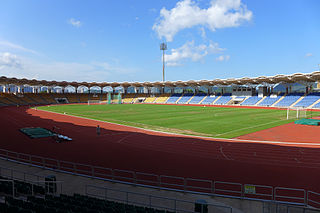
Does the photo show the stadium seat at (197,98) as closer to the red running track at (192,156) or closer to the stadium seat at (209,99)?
the stadium seat at (209,99)

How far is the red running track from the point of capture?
13008 mm

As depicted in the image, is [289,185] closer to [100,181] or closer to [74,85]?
[100,181]

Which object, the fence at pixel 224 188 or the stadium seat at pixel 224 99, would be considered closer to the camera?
the fence at pixel 224 188

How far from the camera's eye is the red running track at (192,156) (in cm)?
1301

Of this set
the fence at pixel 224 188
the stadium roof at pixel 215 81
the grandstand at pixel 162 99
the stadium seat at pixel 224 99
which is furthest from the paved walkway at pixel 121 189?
the grandstand at pixel 162 99

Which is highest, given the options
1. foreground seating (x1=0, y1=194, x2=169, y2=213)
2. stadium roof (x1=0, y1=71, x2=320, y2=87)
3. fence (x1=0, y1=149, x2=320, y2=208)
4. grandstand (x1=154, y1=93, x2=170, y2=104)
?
stadium roof (x1=0, y1=71, x2=320, y2=87)

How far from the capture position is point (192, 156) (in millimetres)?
16859

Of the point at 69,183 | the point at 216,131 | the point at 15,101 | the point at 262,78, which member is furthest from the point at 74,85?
the point at 69,183

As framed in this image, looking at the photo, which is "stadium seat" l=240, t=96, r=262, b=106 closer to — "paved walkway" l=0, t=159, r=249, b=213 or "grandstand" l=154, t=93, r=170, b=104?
"grandstand" l=154, t=93, r=170, b=104

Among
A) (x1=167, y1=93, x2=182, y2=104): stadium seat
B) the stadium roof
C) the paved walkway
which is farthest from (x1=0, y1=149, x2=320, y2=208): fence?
(x1=167, y1=93, x2=182, y2=104): stadium seat

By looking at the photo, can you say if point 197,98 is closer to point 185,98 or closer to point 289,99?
point 185,98

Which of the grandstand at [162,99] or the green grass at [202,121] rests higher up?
the grandstand at [162,99]

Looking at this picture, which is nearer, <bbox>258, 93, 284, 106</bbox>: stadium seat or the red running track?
the red running track

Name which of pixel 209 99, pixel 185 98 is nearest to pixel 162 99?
pixel 185 98
